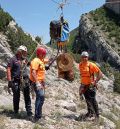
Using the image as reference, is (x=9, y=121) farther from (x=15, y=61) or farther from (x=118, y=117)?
(x=118, y=117)

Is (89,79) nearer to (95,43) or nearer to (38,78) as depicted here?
(38,78)

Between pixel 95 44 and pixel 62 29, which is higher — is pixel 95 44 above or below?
above

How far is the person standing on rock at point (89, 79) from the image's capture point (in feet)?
43.2

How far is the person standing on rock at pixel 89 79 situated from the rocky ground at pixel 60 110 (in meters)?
0.55

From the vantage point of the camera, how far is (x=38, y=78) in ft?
38.8

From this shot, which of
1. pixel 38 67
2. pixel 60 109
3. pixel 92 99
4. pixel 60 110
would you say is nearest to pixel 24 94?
pixel 38 67

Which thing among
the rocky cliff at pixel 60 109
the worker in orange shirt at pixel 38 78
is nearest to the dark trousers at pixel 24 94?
the rocky cliff at pixel 60 109

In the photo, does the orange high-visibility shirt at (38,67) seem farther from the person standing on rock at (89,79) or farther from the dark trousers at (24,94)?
the person standing on rock at (89,79)

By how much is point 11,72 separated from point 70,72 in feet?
24.7

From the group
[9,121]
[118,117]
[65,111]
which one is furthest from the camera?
[118,117]

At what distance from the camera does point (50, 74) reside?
20188mm

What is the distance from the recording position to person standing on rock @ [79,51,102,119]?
13.2m

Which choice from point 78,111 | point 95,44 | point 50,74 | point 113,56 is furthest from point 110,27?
point 78,111

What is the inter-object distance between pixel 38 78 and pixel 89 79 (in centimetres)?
204
